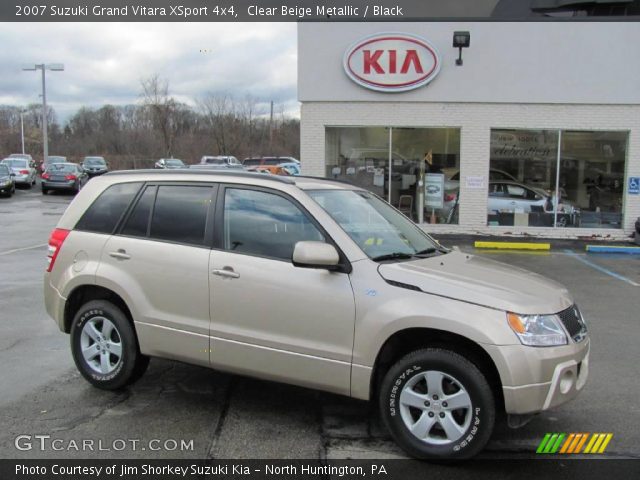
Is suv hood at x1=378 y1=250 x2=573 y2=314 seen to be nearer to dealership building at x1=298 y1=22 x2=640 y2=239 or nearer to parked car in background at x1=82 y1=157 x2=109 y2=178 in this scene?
dealership building at x1=298 y1=22 x2=640 y2=239

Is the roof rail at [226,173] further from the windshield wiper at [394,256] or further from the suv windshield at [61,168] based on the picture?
the suv windshield at [61,168]

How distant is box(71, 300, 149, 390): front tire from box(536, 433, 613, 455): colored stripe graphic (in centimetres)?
314

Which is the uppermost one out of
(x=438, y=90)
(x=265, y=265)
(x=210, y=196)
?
(x=438, y=90)

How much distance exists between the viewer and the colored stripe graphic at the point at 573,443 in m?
3.94

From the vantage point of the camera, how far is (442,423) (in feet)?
12.1

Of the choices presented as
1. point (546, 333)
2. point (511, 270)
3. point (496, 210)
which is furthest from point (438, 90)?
point (546, 333)

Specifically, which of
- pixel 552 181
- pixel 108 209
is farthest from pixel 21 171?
pixel 108 209

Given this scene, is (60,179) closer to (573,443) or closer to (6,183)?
(6,183)

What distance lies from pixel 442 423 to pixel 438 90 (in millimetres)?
12177

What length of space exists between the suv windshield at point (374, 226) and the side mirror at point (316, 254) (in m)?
0.32

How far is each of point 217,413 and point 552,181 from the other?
42.3 ft

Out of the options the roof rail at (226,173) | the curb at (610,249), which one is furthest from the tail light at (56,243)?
the curb at (610,249)

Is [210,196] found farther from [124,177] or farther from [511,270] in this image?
[511,270]

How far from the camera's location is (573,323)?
3.89 meters
